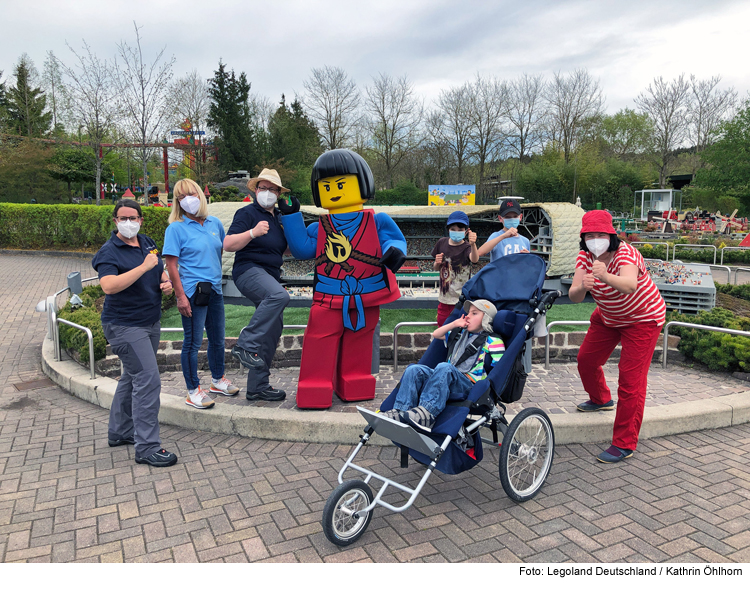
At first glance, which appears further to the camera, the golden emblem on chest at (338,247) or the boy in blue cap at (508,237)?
the boy in blue cap at (508,237)

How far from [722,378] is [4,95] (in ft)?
167

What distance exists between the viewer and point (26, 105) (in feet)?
126

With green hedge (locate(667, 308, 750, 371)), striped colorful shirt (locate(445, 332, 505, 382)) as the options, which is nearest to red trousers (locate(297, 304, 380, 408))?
striped colorful shirt (locate(445, 332, 505, 382))

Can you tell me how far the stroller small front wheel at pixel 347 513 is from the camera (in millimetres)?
2917

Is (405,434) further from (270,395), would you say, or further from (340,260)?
(270,395)

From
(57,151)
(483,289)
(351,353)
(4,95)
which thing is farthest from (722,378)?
(4,95)

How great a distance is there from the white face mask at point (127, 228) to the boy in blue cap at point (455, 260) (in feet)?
10.2

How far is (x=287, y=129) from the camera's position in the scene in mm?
38375

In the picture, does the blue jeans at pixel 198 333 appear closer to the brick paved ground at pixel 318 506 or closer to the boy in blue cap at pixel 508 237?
the brick paved ground at pixel 318 506

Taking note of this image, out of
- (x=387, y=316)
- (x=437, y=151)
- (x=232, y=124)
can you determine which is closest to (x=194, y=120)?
(x=232, y=124)

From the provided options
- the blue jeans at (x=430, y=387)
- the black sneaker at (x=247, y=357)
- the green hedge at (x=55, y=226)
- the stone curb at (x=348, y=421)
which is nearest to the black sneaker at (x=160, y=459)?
the stone curb at (x=348, y=421)

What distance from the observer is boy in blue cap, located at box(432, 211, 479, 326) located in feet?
19.5

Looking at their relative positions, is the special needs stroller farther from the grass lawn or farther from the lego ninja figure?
the grass lawn

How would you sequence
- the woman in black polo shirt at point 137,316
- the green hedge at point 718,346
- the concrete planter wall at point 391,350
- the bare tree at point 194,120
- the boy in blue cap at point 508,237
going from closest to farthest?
the woman in black polo shirt at point 137,316 < the green hedge at point 718,346 < the boy in blue cap at point 508,237 < the concrete planter wall at point 391,350 < the bare tree at point 194,120
